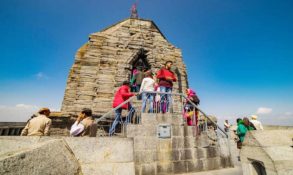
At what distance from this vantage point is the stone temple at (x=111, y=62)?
23.8ft

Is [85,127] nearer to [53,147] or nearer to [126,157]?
[126,157]

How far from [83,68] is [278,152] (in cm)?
776

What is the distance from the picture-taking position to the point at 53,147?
1533 millimetres

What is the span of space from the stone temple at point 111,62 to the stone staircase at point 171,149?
2.95m

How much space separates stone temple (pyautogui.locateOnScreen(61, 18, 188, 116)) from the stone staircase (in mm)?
2948

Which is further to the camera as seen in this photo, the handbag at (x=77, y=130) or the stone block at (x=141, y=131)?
the stone block at (x=141, y=131)

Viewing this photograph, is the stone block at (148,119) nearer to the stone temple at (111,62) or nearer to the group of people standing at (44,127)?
the group of people standing at (44,127)

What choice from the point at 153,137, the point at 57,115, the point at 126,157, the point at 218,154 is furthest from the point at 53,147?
the point at 218,154

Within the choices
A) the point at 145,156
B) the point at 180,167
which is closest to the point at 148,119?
the point at 145,156

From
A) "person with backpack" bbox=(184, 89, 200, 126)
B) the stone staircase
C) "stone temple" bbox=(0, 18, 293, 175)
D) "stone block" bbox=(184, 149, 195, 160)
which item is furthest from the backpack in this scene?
"stone block" bbox=(184, 149, 195, 160)

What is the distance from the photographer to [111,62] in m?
8.24

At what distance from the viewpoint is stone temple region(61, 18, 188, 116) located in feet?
23.8

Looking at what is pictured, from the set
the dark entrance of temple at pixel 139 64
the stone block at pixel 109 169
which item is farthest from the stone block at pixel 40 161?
the dark entrance of temple at pixel 139 64

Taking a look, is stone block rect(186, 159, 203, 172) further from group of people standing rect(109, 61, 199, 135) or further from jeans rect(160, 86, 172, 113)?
jeans rect(160, 86, 172, 113)
